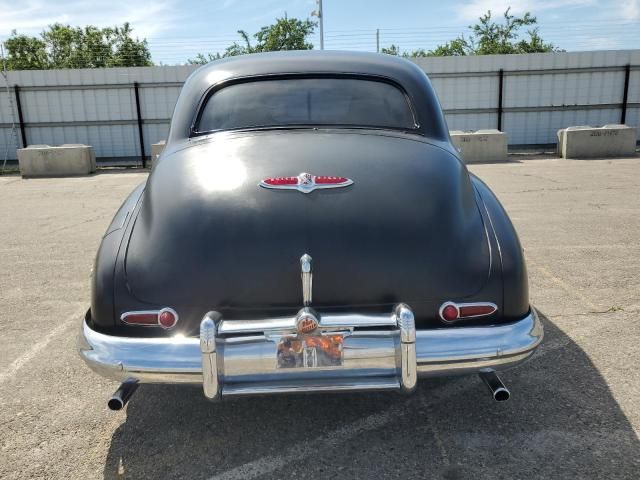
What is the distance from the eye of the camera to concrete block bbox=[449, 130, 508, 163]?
14.8m

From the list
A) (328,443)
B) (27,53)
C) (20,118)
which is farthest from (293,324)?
(27,53)

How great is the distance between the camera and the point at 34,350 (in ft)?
11.6

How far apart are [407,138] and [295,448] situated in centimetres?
165

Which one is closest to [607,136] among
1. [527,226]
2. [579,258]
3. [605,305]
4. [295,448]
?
[527,226]

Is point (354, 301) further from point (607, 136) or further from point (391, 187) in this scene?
→ point (607, 136)

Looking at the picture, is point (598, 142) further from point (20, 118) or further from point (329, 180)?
point (20, 118)

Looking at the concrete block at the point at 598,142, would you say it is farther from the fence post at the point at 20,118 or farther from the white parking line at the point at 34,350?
the fence post at the point at 20,118

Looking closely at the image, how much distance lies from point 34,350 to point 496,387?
292cm

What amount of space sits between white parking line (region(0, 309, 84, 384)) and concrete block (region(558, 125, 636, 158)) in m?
14.4

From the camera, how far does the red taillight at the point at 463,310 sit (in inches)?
87.6

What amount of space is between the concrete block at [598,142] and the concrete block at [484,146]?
1822 mm

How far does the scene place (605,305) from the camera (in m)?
4.04

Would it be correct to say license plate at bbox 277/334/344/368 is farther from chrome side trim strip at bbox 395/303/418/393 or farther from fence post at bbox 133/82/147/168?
fence post at bbox 133/82/147/168

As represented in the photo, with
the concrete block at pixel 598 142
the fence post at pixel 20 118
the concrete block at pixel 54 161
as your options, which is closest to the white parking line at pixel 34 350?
the concrete block at pixel 54 161
